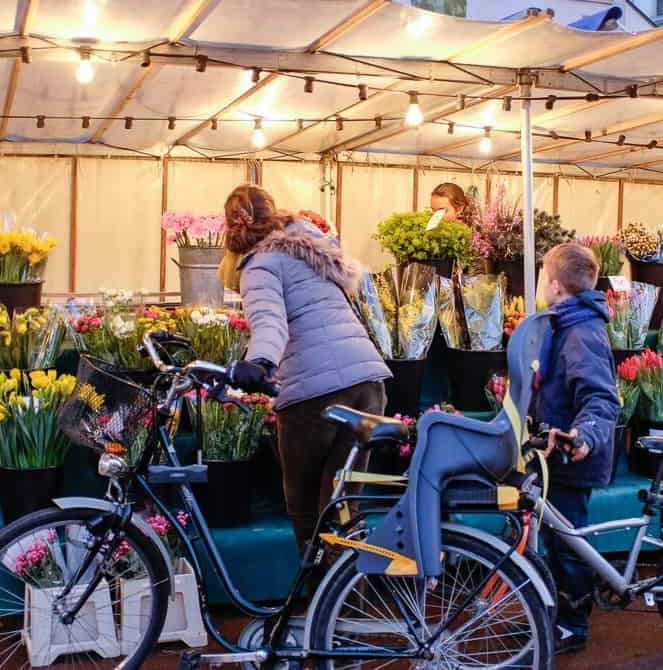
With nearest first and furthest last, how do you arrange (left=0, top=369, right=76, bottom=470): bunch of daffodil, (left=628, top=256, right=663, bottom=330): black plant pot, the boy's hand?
the boy's hand < (left=0, top=369, right=76, bottom=470): bunch of daffodil < (left=628, top=256, right=663, bottom=330): black plant pot

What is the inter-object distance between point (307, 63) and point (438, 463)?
173 inches

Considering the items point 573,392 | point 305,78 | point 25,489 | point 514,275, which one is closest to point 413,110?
point 305,78

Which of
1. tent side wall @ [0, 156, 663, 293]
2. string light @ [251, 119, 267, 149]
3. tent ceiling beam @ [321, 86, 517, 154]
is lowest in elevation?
tent side wall @ [0, 156, 663, 293]

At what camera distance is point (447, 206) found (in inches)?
234

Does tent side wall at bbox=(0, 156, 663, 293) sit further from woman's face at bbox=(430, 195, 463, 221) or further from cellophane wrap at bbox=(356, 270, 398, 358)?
cellophane wrap at bbox=(356, 270, 398, 358)

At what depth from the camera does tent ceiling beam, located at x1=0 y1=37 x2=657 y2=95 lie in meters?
5.95

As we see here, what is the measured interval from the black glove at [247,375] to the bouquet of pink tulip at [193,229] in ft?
7.93

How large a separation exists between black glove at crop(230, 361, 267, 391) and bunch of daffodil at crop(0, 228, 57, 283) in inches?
81.0

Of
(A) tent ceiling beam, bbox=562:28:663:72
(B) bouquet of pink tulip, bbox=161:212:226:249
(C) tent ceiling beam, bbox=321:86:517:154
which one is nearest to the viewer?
(B) bouquet of pink tulip, bbox=161:212:226:249

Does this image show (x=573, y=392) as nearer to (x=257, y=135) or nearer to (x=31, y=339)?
(x=31, y=339)

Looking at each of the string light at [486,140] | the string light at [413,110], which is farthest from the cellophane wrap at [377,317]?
the string light at [486,140]

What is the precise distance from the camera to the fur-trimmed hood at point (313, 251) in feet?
9.50

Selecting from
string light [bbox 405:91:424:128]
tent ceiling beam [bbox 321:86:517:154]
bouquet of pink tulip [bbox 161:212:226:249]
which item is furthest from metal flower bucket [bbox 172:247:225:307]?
tent ceiling beam [bbox 321:86:517:154]

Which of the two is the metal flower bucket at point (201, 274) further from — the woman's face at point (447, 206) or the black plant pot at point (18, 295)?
the woman's face at point (447, 206)
